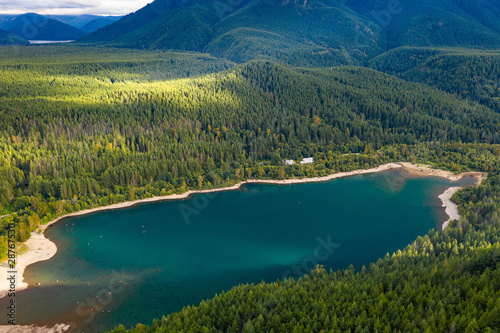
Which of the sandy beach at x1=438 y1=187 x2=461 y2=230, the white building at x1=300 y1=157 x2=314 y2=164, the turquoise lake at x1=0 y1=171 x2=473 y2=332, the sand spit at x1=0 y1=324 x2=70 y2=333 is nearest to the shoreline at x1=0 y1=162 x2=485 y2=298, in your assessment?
the sandy beach at x1=438 y1=187 x2=461 y2=230

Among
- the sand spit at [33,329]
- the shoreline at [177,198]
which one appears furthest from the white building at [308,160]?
the sand spit at [33,329]

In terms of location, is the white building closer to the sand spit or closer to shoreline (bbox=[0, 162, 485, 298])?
shoreline (bbox=[0, 162, 485, 298])

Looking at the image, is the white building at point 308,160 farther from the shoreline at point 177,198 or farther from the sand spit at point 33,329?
the sand spit at point 33,329

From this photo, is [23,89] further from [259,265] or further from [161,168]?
[259,265]

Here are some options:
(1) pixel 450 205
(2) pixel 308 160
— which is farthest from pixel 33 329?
(1) pixel 450 205

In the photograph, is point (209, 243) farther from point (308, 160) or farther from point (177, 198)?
point (308, 160)

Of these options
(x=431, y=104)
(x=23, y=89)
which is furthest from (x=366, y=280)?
(x=23, y=89)
